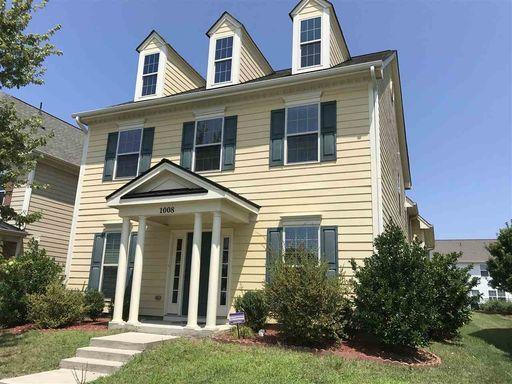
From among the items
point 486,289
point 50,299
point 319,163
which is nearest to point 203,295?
point 50,299

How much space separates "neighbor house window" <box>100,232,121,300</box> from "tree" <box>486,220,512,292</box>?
2157cm

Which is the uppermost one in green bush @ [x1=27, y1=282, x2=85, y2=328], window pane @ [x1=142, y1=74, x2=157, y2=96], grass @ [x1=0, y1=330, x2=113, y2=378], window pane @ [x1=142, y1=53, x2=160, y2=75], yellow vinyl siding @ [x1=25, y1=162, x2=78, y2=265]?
window pane @ [x1=142, y1=53, x2=160, y2=75]

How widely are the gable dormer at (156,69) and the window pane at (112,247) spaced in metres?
4.85

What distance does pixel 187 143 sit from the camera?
501 inches

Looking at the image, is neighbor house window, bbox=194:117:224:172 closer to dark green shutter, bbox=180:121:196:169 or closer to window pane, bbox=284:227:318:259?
dark green shutter, bbox=180:121:196:169

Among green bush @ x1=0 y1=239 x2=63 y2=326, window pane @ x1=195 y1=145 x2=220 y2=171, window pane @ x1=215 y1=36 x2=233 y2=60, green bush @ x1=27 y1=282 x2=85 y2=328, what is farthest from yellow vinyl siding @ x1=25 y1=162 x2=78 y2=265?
window pane @ x1=215 y1=36 x2=233 y2=60

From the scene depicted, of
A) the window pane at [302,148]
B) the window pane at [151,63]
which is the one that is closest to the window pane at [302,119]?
the window pane at [302,148]

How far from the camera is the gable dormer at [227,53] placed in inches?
530

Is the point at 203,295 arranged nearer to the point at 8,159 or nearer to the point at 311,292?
the point at 311,292

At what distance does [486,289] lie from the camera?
5262 cm

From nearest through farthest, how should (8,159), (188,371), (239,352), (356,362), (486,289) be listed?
(188,371)
(356,362)
(239,352)
(8,159)
(486,289)

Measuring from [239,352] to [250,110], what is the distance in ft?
23.2

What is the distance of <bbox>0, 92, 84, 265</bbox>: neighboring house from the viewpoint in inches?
593

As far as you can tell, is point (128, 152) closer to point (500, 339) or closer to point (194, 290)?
point (194, 290)
